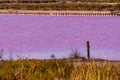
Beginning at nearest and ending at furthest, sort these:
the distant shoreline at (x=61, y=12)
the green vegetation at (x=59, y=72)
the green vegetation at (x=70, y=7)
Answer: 1. the green vegetation at (x=59, y=72)
2. the distant shoreline at (x=61, y=12)
3. the green vegetation at (x=70, y=7)

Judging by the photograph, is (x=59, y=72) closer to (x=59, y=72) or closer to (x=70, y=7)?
(x=59, y=72)

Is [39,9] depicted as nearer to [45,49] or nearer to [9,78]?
[45,49]

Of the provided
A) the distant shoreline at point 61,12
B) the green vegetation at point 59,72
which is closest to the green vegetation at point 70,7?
the distant shoreline at point 61,12

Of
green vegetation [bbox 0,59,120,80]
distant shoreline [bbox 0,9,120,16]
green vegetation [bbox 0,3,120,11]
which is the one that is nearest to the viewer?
green vegetation [bbox 0,59,120,80]

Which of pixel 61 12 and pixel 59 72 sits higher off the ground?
pixel 59 72

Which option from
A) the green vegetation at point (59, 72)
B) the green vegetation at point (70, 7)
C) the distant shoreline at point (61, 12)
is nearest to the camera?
the green vegetation at point (59, 72)

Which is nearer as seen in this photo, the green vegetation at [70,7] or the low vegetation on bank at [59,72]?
the low vegetation on bank at [59,72]

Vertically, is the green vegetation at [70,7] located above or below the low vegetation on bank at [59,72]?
below

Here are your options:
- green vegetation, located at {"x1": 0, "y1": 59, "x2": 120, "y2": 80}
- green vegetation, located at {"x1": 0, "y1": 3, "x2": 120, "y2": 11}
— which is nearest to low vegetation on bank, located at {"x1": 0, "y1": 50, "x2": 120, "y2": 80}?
green vegetation, located at {"x1": 0, "y1": 59, "x2": 120, "y2": 80}

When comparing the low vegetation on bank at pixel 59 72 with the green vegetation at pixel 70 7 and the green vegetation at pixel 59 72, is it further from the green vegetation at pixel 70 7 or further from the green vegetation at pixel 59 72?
the green vegetation at pixel 70 7

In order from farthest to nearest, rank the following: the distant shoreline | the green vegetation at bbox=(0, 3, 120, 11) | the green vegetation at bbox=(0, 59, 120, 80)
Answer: the green vegetation at bbox=(0, 3, 120, 11), the distant shoreline, the green vegetation at bbox=(0, 59, 120, 80)

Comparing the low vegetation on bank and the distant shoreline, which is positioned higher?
the low vegetation on bank

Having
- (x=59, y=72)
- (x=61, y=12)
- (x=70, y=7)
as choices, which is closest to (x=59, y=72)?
(x=59, y=72)

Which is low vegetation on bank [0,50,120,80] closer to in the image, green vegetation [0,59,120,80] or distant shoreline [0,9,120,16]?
green vegetation [0,59,120,80]
